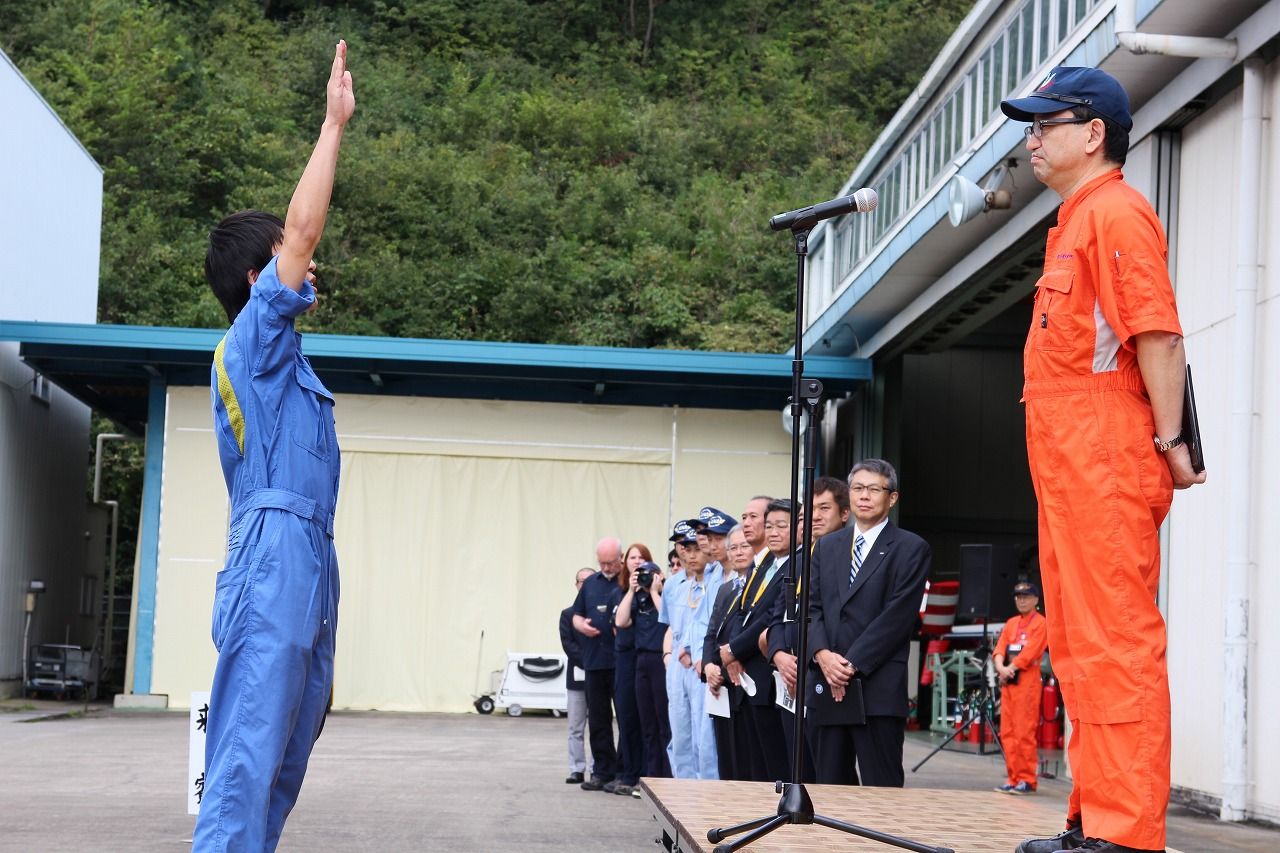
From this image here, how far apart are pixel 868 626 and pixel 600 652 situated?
17.6 ft

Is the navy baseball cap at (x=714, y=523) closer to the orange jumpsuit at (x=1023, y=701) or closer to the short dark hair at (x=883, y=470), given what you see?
the orange jumpsuit at (x=1023, y=701)

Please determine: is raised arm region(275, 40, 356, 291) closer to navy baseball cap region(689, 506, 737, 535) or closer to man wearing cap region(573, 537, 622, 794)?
navy baseball cap region(689, 506, 737, 535)

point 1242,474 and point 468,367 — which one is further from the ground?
point 468,367

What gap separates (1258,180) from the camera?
856cm

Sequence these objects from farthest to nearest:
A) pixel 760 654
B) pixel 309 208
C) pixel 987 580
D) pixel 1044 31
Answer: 1. pixel 987 580
2. pixel 1044 31
3. pixel 760 654
4. pixel 309 208

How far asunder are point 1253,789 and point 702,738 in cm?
306

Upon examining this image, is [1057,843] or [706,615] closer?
[1057,843]

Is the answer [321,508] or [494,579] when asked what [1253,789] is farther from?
[494,579]

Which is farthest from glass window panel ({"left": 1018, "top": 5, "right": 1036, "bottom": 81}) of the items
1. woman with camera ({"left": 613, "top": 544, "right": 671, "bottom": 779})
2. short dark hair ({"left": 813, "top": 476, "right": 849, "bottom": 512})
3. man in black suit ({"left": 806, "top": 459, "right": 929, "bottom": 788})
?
man in black suit ({"left": 806, "top": 459, "right": 929, "bottom": 788})

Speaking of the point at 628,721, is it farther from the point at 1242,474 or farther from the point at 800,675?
the point at 800,675

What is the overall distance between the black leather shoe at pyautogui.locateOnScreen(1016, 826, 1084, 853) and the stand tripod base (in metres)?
0.23

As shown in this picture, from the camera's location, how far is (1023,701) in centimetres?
1115

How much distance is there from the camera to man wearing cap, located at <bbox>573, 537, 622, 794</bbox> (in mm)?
10680

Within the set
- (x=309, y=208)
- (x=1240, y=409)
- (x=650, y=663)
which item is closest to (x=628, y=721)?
(x=650, y=663)
